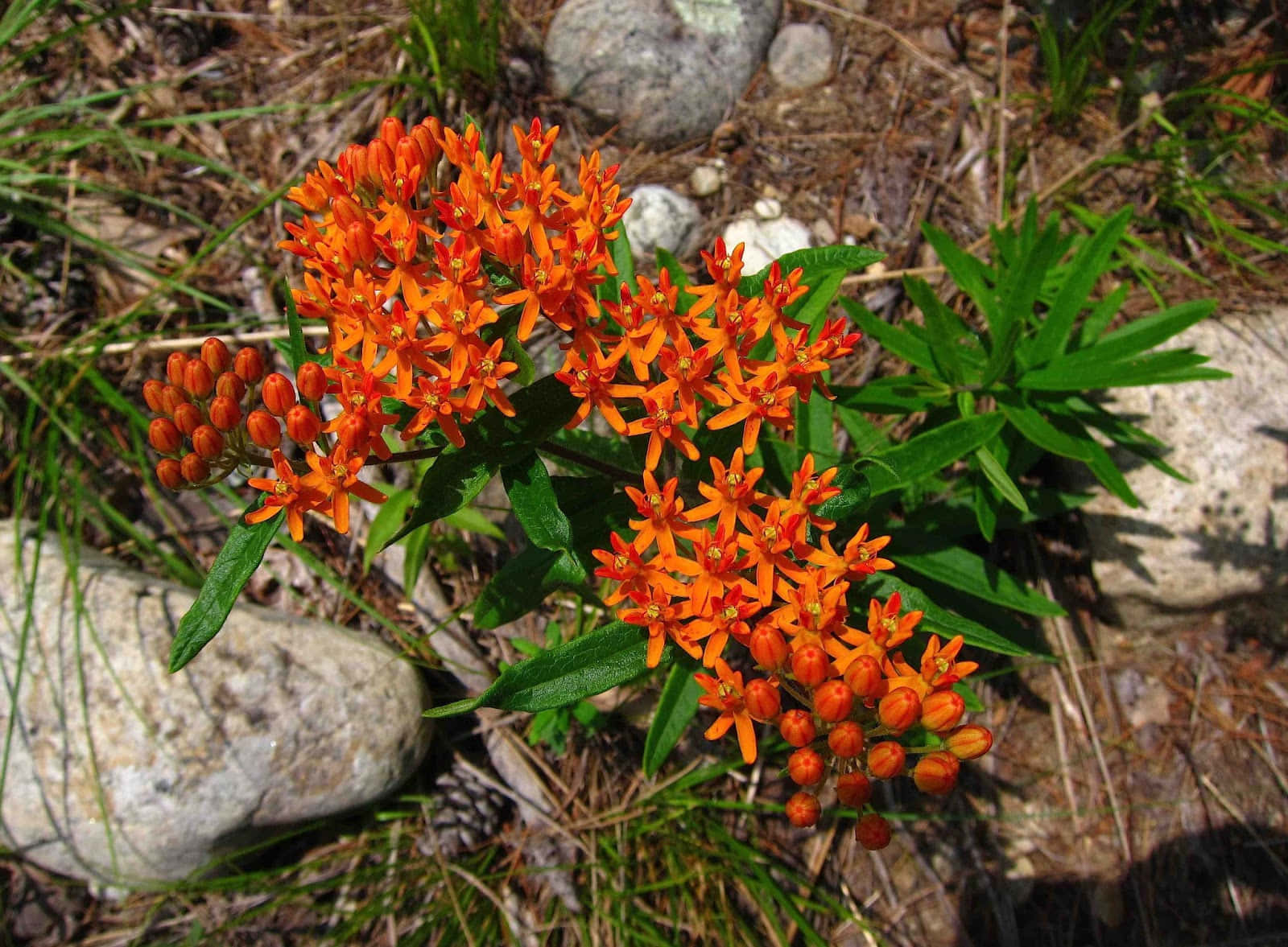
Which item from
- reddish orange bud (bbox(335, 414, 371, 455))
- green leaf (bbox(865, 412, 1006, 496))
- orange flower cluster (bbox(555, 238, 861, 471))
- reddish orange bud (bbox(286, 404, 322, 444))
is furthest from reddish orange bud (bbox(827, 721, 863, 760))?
reddish orange bud (bbox(286, 404, 322, 444))

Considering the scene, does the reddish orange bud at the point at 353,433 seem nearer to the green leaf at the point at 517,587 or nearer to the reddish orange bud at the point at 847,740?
the green leaf at the point at 517,587

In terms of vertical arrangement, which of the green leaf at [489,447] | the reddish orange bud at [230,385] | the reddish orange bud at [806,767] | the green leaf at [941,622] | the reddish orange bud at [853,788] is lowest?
the green leaf at [941,622]

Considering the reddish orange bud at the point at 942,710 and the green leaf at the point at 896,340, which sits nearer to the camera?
the reddish orange bud at the point at 942,710

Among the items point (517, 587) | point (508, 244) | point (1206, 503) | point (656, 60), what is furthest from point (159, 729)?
point (1206, 503)

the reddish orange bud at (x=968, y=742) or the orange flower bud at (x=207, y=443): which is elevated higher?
the orange flower bud at (x=207, y=443)

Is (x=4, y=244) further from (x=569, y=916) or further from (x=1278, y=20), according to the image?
(x=1278, y=20)

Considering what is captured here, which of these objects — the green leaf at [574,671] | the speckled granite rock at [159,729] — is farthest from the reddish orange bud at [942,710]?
the speckled granite rock at [159,729]

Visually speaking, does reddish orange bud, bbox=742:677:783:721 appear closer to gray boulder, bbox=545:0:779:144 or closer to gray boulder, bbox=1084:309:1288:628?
gray boulder, bbox=1084:309:1288:628
